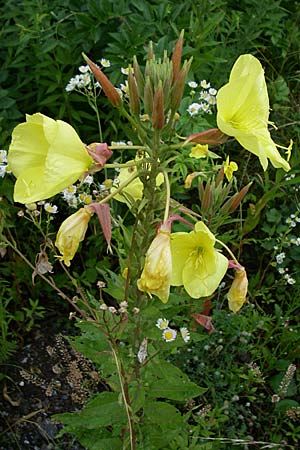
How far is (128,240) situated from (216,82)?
127cm

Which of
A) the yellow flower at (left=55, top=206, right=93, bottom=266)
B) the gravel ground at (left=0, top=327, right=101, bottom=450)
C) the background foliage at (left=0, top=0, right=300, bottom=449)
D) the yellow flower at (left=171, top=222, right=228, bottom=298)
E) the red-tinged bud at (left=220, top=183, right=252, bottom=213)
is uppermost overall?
the yellow flower at (left=55, top=206, right=93, bottom=266)

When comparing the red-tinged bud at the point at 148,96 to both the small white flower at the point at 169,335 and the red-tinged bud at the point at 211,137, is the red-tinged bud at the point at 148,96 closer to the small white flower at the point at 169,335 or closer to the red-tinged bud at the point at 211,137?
the red-tinged bud at the point at 211,137

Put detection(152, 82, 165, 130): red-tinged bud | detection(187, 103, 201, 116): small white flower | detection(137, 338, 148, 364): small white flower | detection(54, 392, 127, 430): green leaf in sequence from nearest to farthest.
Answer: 1. detection(152, 82, 165, 130): red-tinged bud
2. detection(137, 338, 148, 364): small white flower
3. detection(54, 392, 127, 430): green leaf
4. detection(187, 103, 201, 116): small white flower

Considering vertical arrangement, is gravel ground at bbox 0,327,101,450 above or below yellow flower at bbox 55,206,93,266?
below

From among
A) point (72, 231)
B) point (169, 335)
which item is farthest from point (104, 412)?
point (72, 231)

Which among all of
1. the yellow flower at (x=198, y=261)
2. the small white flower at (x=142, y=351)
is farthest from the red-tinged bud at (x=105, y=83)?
the small white flower at (x=142, y=351)

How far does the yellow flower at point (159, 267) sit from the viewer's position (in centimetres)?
99

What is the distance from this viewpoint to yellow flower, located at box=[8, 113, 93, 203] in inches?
39.8

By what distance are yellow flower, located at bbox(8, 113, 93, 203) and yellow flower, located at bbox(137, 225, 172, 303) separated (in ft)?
0.57

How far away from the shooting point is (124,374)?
1.41 m

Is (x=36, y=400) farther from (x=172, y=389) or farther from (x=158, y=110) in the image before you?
(x=158, y=110)

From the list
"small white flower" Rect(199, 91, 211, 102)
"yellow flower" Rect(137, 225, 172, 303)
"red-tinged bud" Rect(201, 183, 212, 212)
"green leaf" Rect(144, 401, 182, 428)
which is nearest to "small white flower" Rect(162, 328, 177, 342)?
"green leaf" Rect(144, 401, 182, 428)

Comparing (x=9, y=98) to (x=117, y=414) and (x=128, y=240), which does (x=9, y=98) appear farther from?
(x=117, y=414)

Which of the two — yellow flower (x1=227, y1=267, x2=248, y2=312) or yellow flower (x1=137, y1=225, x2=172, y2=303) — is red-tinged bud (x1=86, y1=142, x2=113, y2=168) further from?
yellow flower (x1=227, y1=267, x2=248, y2=312)
